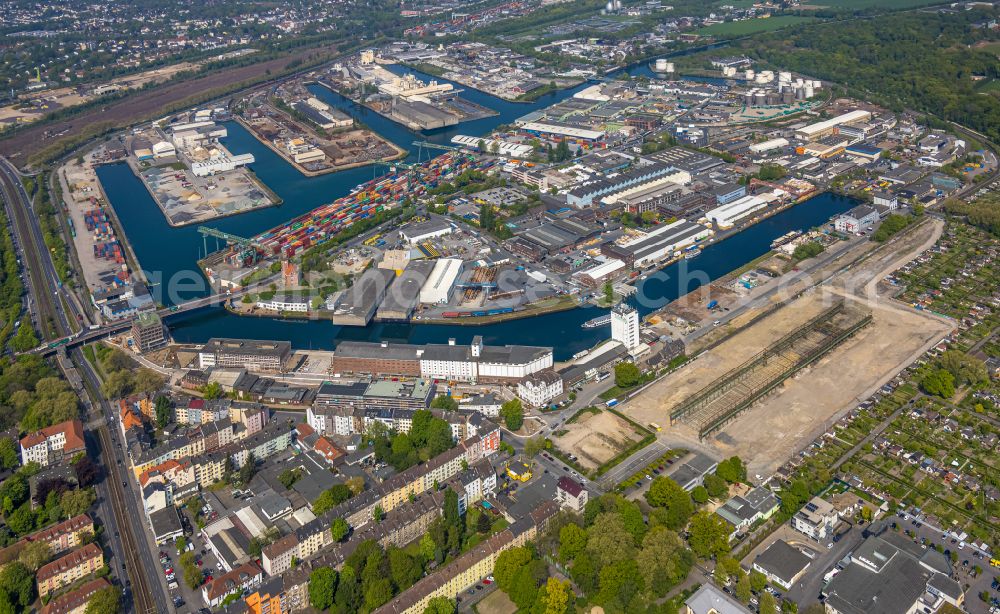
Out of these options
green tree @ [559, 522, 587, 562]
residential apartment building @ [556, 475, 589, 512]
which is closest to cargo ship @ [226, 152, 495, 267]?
residential apartment building @ [556, 475, 589, 512]

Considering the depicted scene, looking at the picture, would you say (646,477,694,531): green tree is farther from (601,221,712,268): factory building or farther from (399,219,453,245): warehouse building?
(399,219,453,245): warehouse building

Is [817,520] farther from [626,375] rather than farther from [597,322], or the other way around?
[597,322]

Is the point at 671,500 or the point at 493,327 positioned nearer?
the point at 671,500

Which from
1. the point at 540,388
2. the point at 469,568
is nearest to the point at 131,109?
the point at 540,388

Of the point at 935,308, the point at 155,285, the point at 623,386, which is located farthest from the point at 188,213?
the point at 935,308

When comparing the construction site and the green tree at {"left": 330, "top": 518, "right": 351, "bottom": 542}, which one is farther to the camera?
the construction site
